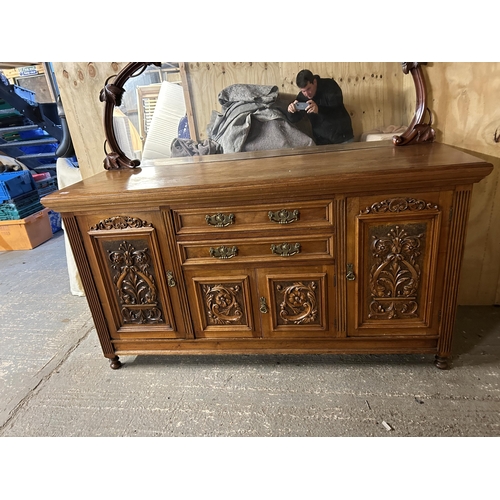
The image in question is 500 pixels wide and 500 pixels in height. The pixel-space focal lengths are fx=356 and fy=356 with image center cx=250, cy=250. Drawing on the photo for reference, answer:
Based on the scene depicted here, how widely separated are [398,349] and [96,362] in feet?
4.66

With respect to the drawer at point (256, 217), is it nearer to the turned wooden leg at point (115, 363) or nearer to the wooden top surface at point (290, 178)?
the wooden top surface at point (290, 178)

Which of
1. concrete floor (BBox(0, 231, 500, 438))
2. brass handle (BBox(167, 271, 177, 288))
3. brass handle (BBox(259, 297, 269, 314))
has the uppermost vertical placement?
brass handle (BBox(167, 271, 177, 288))

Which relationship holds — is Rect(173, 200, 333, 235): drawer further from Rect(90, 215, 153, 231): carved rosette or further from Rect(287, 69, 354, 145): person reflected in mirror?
Rect(287, 69, 354, 145): person reflected in mirror

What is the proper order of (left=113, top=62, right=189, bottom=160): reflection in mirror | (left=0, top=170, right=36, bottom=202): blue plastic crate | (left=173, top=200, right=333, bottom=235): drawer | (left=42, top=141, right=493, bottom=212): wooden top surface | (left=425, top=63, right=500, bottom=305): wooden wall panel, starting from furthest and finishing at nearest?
(left=0, top=170, right=36, bottom=202): blue plastic crate
(left=113, top=62, right=189, bottom=160): reflection in mirror
(left=425, top=63, right=500, bottom=305): wooden wall panel
(left=173, top=200, right=333, bottom=235): drawer
(left=42, top=141, right=493, bottom=212): wooden top surface

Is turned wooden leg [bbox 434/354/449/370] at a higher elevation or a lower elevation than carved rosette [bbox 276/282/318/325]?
lower

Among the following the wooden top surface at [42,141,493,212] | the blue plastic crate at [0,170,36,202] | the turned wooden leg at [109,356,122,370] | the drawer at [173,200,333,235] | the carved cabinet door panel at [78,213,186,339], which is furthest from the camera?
the blue plastic crate at [0,170,36,202]

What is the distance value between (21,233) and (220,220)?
281 centimetres

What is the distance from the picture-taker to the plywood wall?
1737mm

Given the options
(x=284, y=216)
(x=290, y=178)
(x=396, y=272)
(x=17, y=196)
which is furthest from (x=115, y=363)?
(x=17, y=196)

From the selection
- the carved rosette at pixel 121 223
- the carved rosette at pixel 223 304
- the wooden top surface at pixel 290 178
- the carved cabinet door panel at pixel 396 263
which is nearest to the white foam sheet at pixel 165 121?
the wooden top surface at pixel 290 178

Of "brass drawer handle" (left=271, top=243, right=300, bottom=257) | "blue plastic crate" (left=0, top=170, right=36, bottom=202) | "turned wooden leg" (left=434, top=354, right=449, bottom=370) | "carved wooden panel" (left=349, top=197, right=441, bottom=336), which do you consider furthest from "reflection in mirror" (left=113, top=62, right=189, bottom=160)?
"blue plastic crate" (left=0, top=170, right=36, bottom=202)

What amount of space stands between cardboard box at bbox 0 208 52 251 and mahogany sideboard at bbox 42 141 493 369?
7.24 ft

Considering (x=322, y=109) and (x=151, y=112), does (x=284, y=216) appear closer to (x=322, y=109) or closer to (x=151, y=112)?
(x=322, y=109)

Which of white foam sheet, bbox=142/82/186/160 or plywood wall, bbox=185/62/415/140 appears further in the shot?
white foam sheet, bbox=142/82/186/160
